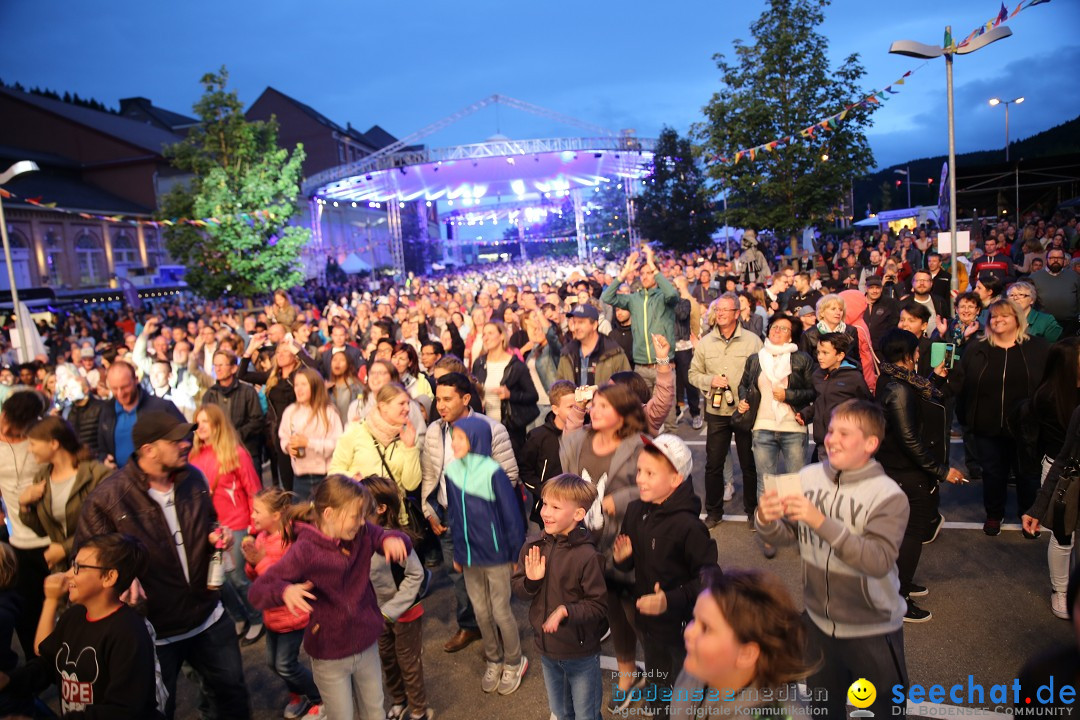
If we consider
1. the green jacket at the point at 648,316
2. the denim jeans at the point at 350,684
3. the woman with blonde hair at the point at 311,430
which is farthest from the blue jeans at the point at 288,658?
the green jacket at the point at 648,316

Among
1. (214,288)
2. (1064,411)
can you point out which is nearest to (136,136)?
(214,288)

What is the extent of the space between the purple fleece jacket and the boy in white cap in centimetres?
121

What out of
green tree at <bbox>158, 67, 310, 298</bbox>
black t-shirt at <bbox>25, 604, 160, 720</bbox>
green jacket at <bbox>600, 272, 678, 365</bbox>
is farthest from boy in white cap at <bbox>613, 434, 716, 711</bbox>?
green tree at <bbox>158, 67, 310, 298</bbox>

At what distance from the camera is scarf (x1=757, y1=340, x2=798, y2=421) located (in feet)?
17.4

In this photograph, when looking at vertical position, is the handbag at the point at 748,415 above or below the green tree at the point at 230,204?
below

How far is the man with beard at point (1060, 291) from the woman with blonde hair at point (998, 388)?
4163 mm

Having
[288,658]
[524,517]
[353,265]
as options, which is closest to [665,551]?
[524,517]

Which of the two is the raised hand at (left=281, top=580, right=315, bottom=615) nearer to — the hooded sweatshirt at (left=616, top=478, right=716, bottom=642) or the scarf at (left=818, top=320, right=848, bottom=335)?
the hooded sweatshirt at (left=616, top=478, right=716, bottom=642)

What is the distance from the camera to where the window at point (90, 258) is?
103 ft

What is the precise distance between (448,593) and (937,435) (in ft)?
12.4

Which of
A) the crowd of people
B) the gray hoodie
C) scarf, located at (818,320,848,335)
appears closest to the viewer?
the gray hoodie

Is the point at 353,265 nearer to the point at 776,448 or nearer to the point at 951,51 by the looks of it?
the point at 951,51

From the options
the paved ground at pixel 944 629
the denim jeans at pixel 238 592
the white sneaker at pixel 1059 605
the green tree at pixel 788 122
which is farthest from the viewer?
the green tree at pixel 788 122

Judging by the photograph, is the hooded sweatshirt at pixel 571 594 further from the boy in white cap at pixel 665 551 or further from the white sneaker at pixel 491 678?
the white sneaker at pixel 491 678
